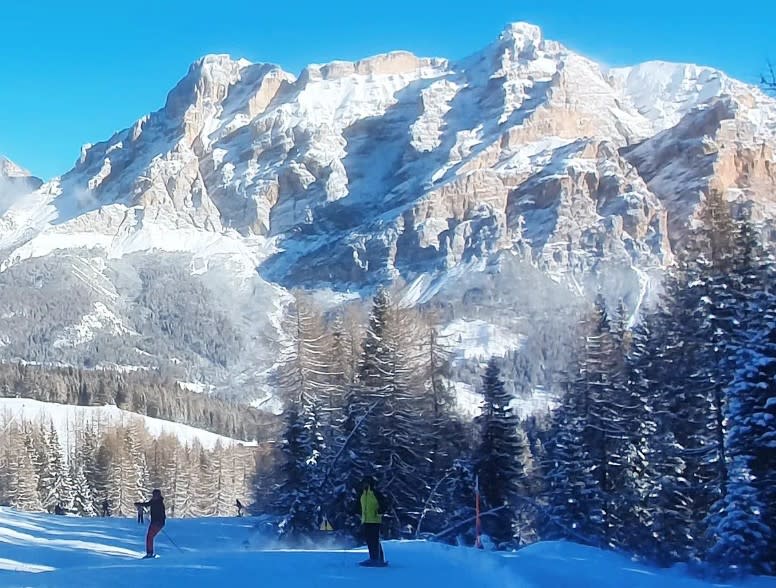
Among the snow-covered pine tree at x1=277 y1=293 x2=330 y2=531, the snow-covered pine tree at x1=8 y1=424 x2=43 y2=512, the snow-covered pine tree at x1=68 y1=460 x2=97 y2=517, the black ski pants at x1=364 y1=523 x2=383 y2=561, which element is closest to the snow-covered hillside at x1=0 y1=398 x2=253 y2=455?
the snow-covered pine tree at x1=8 y1=424 x2=43 y2=512

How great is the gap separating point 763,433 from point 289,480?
21320mm

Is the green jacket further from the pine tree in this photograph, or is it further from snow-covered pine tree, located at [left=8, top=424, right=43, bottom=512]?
snow-covered pine tree, located at [left=8, top=424, right=43, bottom=512]

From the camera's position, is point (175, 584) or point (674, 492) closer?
point (175, 584)

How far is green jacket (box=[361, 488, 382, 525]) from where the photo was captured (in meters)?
16.8

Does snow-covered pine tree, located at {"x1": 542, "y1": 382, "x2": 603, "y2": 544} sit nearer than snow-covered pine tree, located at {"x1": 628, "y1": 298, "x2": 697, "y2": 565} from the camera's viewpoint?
No

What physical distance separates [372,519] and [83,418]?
475ft

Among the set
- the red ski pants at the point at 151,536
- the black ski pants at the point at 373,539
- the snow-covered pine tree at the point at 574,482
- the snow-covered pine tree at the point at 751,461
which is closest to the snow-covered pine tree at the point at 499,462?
the snow-covered pine tree at the point at 574,482

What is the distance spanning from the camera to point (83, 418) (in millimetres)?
152000

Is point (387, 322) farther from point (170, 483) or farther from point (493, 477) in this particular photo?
point (170, 483)

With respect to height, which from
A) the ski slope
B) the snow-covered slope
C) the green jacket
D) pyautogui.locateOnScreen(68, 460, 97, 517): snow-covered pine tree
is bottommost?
pyautogui.locateOnScreen(68, 460, 97, 517): snow-covered pine tree

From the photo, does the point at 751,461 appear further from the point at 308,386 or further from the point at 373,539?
the point at 308,386

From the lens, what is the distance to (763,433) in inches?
882

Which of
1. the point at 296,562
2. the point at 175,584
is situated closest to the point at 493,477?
the point at 296,562

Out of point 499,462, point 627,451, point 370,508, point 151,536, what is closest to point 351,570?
point 370,508
